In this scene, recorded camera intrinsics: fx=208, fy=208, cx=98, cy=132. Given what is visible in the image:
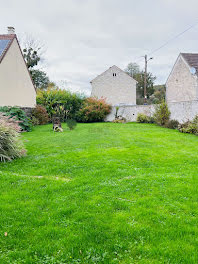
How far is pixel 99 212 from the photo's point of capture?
290cm

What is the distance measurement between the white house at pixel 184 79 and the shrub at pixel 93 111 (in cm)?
802

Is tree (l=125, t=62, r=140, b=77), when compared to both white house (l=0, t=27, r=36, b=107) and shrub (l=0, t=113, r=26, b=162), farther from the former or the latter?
shrub (l=0, t=113, r=26, b=162)

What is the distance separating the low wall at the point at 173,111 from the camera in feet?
40.9

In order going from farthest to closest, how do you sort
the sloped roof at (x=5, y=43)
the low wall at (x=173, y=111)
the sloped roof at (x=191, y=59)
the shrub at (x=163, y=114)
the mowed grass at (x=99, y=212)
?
the sloped roof at (x=191, y=59)
the shrub at (x=163, y=114)
the sloped roof at (x=5, y=43)
the low wall at (x=173, y=111)
the mowed grass at (x=99, y=212)

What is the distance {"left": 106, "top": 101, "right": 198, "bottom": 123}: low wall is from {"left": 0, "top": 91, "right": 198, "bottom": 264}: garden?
738cm

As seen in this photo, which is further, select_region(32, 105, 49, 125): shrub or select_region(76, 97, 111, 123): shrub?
select_region(76, 97, 111, 123): shrub

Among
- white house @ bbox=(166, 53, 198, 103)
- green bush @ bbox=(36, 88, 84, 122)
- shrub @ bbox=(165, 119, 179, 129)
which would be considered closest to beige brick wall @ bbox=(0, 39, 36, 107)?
green bush @ bbox=(36, 88, 84, 122)

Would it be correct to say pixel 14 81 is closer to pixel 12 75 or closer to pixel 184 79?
pixel 12 75

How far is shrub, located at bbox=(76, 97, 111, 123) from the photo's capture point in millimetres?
19672

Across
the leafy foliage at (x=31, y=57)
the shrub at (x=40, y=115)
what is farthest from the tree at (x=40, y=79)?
the shrub at (x=40, y=115)

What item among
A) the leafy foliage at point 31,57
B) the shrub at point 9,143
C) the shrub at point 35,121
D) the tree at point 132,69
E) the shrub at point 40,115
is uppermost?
the tree at point 132,69

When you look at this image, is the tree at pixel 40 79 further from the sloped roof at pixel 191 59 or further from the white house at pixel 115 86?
the sloped roof at pixel 191 59

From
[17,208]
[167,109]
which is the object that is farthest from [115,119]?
[17,208]

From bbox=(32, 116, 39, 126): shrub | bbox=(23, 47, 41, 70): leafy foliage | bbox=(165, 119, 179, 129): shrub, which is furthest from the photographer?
bbox=(23, 47, 41, 70): leafy foliage
